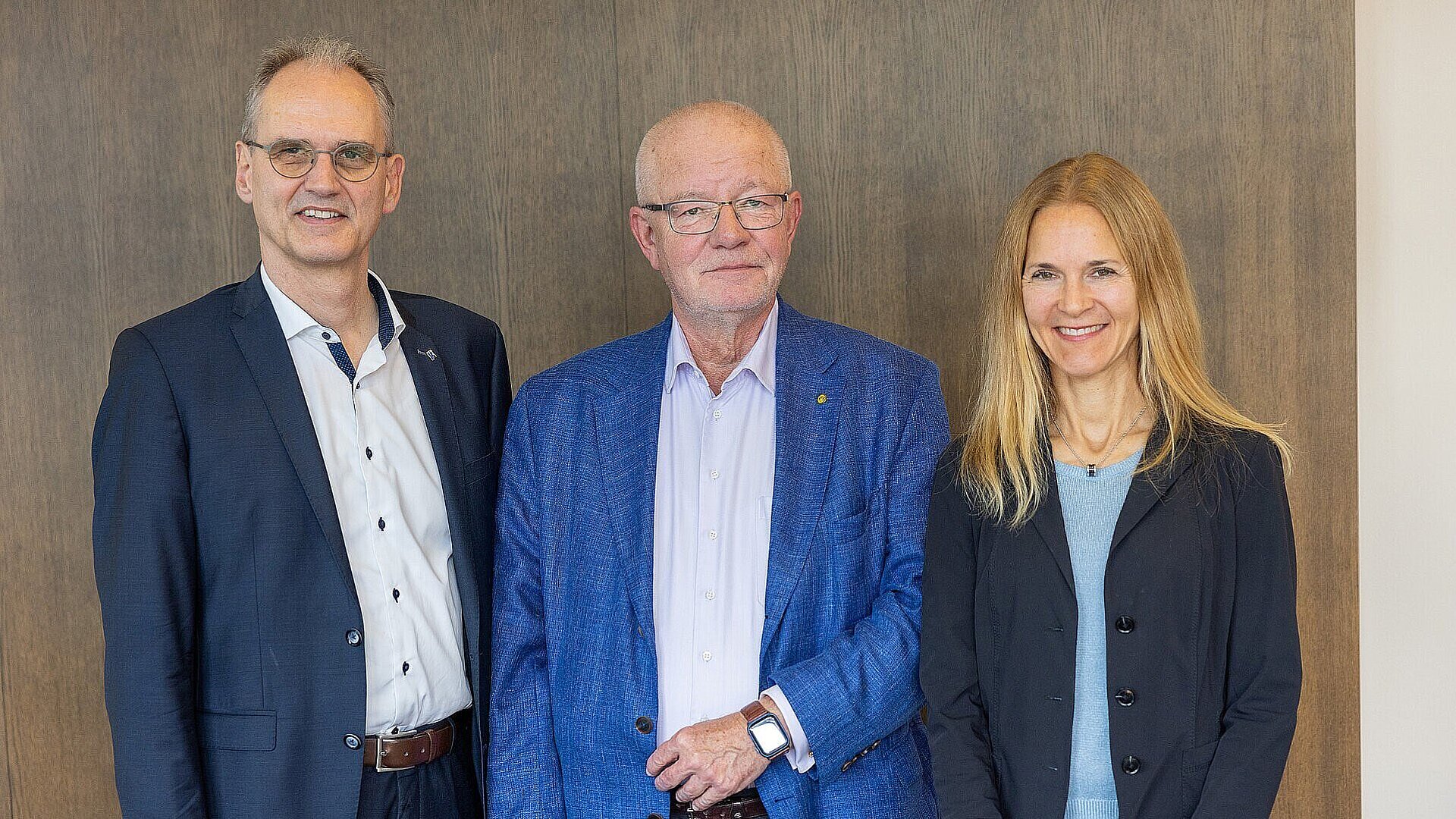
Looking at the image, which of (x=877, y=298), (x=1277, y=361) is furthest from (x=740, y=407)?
(x=1277, y=361)

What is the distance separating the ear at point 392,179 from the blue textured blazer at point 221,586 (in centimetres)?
40

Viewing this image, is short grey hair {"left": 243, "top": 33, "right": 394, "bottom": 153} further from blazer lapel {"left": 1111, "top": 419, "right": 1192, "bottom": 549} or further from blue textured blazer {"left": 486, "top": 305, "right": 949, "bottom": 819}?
blazer lapel {"left": 1111, "top": 419, "right": 1192, "bottom": 549}

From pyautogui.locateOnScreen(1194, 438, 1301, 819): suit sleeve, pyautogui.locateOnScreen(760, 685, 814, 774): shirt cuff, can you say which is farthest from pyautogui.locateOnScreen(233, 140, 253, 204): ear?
pyautogui.locateOnScreen(1194, 438, 1301, 819): suit sleeve

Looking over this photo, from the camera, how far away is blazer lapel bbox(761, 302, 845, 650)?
2357 mm

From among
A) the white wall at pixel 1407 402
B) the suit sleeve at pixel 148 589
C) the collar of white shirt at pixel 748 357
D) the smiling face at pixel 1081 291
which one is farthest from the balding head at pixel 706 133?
the white wall at pixel 1407 402

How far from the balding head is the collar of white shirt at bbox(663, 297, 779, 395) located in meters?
0.29

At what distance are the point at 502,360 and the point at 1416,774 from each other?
9.50 feet

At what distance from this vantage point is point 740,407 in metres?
2.56

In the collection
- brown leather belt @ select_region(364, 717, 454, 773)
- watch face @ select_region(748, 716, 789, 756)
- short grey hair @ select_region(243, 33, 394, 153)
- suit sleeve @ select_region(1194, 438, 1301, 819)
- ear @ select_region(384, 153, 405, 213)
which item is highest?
short grey hair @ select_region(243, 33, 394, 153)

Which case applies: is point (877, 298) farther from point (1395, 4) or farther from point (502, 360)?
point (1395, 4)

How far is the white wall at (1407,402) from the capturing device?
338cm

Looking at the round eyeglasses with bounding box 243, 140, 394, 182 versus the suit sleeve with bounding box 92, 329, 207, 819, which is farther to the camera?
the round eyeglasses with bounding box 243, 140, 394, 182

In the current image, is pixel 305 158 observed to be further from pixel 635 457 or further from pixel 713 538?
pixel 713 538

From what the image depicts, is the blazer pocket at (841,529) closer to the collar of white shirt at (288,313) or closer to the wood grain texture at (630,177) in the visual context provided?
the collar of white shirt at (288,313)
